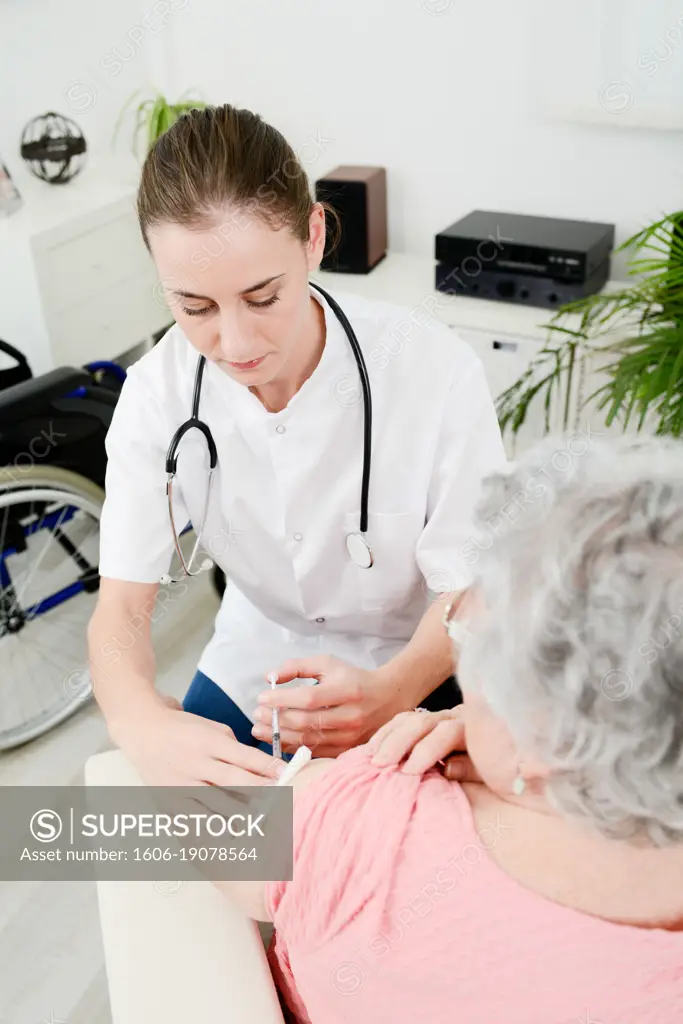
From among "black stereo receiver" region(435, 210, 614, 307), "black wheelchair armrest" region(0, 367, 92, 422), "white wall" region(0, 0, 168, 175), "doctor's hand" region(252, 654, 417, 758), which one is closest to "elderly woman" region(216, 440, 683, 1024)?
"doctor's hand" region(252, 654, 417, 758)

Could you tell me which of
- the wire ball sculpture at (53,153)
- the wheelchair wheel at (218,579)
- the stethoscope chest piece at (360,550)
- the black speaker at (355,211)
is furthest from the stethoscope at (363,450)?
the wire ball sculpture at (53,153)

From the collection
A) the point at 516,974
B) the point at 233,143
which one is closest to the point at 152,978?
the point at 516,974

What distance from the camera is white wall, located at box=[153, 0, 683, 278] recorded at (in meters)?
2.49

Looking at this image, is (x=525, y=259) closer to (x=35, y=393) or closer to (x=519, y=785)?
(x=35, y=393)

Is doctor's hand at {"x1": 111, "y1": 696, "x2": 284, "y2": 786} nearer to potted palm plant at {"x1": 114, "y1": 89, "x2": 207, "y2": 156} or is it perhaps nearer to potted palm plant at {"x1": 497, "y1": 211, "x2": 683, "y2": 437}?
potted palm plant at {"x1": 497, "y1": 211, "x2": 683, "y2": 437}

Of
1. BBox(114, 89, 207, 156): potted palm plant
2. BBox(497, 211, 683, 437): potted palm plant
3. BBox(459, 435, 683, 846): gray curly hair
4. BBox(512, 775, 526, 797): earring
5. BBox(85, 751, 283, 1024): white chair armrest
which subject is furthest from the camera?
BBox(114, 89, 207, 156): potted palm plant

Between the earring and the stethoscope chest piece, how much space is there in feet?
1.95

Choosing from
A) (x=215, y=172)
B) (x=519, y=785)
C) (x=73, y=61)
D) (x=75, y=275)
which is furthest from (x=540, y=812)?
(x=73, y=61)

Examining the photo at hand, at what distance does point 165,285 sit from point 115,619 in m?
0.46

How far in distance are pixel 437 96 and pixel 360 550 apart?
1964mm

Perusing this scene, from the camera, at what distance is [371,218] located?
108 inches

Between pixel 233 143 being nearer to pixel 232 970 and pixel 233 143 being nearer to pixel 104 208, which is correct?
pixel 232 970

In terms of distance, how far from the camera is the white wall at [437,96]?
2.49 metres

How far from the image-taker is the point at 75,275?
8.20 feet
